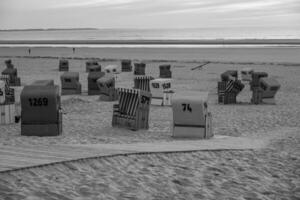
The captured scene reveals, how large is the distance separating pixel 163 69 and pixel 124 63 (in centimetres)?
619

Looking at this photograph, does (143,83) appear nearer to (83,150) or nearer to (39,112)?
(39,112)

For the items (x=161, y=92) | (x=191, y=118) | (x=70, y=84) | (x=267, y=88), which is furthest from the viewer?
(x=70, y=84)

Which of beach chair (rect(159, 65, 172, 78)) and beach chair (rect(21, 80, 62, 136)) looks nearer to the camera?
beach chair (rect(21, 80, 62, 136))

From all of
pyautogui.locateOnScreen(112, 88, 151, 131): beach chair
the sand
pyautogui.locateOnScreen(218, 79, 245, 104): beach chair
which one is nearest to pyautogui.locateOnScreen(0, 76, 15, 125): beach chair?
the sand

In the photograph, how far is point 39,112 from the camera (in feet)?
42.1

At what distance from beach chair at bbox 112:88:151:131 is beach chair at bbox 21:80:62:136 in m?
1.85

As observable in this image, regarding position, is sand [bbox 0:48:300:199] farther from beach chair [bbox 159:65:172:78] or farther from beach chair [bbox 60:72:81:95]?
beach chair [bbox 159:65:172:78]

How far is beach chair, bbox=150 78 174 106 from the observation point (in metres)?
19.1

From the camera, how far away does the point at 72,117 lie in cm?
1612

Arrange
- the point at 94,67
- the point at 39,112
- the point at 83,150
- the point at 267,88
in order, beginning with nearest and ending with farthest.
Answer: the point at 83,150 < the point at 39,112 < the point at 267,88 < the point at 94,67

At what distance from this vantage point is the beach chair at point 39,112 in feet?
41.3

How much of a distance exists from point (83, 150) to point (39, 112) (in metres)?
3.81

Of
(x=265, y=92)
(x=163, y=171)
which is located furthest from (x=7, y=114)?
(x=265, y=92)

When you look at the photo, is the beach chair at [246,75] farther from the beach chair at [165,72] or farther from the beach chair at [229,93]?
the beach chair at [229,93]
